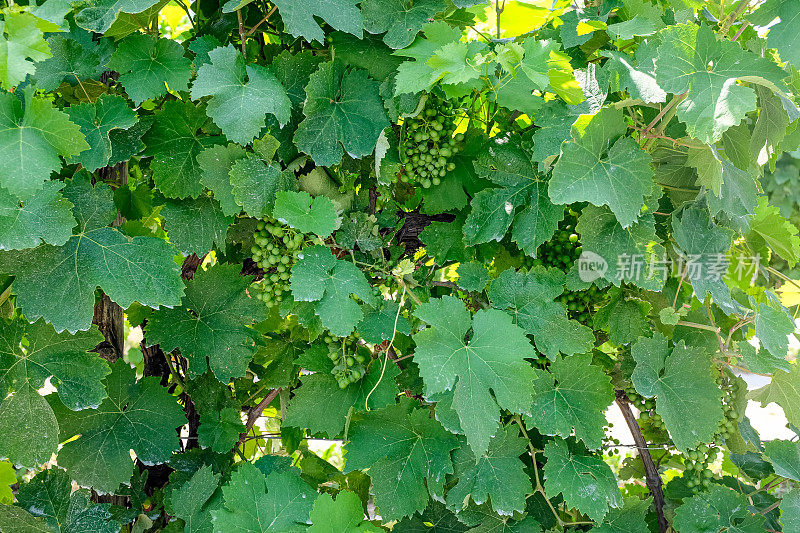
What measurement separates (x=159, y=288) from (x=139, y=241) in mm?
105

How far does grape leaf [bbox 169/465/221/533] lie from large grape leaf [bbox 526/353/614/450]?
2.42 ft

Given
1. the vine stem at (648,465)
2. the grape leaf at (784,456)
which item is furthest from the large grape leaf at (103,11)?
the grape leaf at (784,456)

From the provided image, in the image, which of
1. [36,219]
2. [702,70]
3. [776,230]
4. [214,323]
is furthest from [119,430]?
[776,230]

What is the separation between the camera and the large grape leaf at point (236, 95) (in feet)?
3.92

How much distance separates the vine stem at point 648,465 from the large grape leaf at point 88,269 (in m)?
1.14

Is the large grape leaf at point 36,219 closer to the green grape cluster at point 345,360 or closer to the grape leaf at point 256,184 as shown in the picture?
the grape leaf at point 256,184

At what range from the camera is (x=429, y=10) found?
49.9 inches

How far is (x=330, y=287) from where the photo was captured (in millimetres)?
1267

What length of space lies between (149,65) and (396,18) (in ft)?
1.68

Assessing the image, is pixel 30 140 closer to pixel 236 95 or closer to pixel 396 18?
pixel 236 95

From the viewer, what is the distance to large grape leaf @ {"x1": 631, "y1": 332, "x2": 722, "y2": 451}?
1378 mm

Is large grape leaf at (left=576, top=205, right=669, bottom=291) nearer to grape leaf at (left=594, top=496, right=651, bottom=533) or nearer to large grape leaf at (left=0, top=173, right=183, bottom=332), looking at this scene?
grape leaf at (left=594, top=496, right=651, bottom=533)

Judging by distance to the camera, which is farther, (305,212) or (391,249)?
(391,249)

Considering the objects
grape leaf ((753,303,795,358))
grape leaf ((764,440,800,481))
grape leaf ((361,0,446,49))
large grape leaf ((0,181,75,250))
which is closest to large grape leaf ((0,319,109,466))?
large grape leaf ((0,181,75,250))
